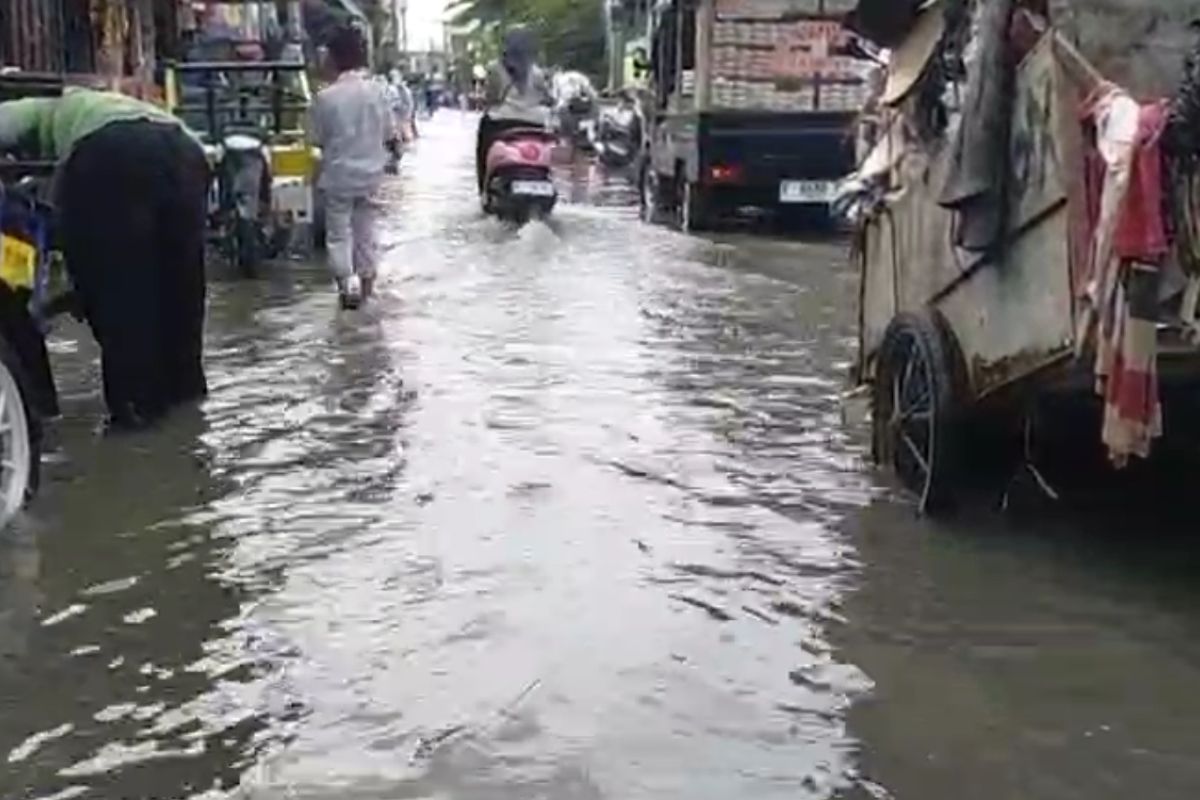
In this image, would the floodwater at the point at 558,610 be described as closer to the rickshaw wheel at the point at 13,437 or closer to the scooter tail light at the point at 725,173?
the rickshaw wheel at the point at 13,437

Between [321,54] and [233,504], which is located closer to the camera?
[233,504]

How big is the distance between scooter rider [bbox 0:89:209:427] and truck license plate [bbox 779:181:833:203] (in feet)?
35.0

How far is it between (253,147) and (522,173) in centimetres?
549

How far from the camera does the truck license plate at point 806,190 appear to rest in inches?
736

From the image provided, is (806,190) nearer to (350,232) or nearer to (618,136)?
(350,232)

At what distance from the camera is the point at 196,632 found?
5.60m

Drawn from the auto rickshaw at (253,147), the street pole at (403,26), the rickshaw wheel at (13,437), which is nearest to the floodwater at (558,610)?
the rickshaw wheel at (13,437)

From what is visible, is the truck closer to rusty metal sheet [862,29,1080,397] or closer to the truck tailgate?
the truck tailgate

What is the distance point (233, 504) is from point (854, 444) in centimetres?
263

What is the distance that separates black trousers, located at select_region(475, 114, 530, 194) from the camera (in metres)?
19.3

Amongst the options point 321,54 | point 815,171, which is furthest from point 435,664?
point 815,171

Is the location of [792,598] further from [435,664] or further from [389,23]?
[389,23]

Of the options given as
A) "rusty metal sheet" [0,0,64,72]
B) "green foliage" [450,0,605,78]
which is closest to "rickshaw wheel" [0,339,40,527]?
"rusty metal sheet" [0,0,64,72]

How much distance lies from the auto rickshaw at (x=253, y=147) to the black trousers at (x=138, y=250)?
4.55 metres
